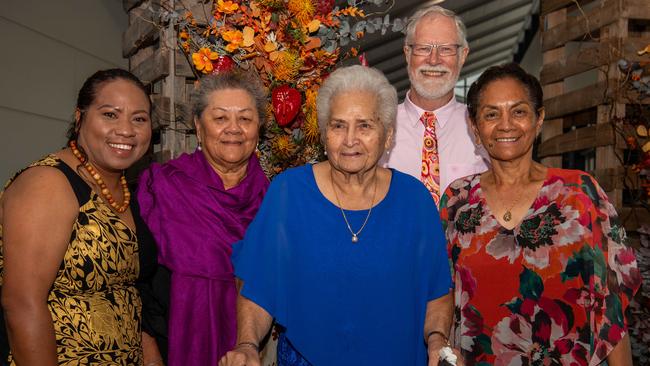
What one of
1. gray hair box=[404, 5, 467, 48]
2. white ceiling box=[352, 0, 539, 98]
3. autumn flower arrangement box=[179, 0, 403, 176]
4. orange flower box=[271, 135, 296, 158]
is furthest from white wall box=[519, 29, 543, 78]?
orange flower box=[271, 135, 296, 158]

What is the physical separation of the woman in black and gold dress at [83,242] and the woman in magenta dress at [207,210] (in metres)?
0.16

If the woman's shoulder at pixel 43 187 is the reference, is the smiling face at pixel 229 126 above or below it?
above

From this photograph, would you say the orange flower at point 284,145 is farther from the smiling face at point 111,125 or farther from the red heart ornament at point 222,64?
the smiling face at point 111,125

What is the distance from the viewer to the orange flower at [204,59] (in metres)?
2.61

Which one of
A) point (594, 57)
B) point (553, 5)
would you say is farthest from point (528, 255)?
point (553, 5)

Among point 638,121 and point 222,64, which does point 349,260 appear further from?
point 638,121

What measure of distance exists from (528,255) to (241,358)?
111 cm

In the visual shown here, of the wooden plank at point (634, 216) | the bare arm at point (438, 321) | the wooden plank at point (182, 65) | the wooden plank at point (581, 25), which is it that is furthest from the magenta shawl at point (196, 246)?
the wooden plank at point (581, 25)

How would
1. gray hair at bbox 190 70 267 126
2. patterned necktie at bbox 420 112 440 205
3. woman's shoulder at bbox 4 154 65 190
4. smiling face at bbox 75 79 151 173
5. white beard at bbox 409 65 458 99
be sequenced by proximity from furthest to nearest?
white beard at bbox 409 65 458 99 < patterned necktie at bbox 420 112 440 205 < gray hair at bbox 190 70 267 126 < smiling face at bbox 75 79 151 173 < woman's shoulder at bbox 4 154 65 190

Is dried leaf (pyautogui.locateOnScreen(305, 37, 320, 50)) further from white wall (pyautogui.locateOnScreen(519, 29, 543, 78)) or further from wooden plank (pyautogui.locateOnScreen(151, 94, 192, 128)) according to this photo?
white wall (pyautogui.locateOnScreen(519, 29, 543, 78))

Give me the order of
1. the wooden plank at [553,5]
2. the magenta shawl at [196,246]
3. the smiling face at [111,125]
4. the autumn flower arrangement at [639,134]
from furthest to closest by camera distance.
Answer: the wooden plank at [553,5] → the autumn flower arrangement at [639,134] → the magenta shawl at [196,246] → the smiling face at [111,125]

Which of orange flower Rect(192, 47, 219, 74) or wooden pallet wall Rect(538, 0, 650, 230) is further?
wooden pallet wall Rect(538, 0, 650, 230)

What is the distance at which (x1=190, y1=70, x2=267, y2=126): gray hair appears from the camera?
2523 millimetres

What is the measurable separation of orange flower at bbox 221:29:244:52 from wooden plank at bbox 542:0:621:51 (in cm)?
283
